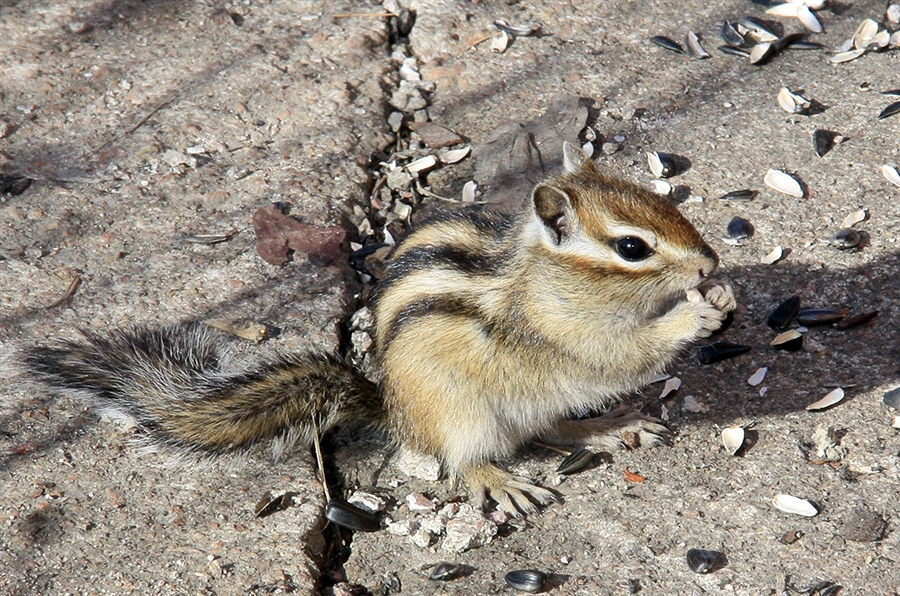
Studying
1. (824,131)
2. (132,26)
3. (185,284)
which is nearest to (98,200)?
(185,284)

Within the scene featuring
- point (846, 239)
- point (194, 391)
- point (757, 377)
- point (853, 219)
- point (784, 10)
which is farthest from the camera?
point (784, 10)

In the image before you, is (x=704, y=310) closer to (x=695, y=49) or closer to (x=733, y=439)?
(x=733, y=439)

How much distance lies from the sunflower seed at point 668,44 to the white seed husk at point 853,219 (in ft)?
3.60

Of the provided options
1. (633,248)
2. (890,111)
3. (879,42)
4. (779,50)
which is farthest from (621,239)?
(879,42)

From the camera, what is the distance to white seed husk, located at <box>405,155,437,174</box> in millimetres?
3664

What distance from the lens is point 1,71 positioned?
3.91 m

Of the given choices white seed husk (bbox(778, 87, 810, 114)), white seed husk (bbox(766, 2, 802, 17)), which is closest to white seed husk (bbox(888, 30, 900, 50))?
white seed husk (bbox(766, 2, 802, 17))

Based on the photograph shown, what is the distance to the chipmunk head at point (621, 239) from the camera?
2516 millimetres

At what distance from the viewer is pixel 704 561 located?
2.48 m

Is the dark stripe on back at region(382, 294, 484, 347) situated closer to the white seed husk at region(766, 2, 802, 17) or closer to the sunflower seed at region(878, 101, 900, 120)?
the sunflower seed at region(878, 101, 900, 120)

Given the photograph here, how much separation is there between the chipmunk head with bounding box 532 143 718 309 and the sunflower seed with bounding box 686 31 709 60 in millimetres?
1655

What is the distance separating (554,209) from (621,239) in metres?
0.19

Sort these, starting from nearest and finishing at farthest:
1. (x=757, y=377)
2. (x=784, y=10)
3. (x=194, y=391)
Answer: (x=194, y=391)
(x=757, y=377)
(x=784, y=10)

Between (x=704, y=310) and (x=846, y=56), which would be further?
(x=846, y=56)
